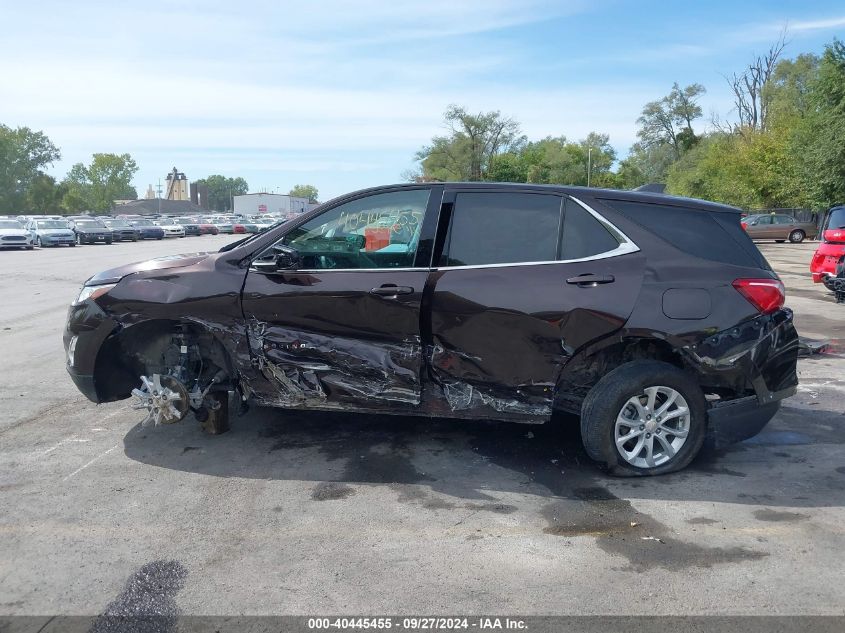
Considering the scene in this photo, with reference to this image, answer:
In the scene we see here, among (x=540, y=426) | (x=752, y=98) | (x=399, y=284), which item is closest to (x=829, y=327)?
(x=540, y=426)

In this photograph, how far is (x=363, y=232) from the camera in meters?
5.11

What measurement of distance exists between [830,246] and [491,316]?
10.8 meters

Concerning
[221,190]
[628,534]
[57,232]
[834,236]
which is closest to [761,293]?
[628,534]

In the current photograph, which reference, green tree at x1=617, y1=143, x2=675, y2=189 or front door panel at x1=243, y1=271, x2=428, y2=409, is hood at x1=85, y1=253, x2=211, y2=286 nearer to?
front door panel at x1=243, y1=271, x2=428, y2=409

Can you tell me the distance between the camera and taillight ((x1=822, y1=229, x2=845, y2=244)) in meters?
12.6

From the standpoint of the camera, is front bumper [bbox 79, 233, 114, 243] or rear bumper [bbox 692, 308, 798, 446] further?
front bumper [bbox 79, 233, 114, 243]

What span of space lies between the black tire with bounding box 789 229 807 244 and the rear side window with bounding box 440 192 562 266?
35.7m

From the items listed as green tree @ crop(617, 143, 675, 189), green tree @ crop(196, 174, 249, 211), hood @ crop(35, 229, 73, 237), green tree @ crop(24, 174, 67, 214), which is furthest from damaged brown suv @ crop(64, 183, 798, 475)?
green tree @ crop(196, 174, 249, 211)

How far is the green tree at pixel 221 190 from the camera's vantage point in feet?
554

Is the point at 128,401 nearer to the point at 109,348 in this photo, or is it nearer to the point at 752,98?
the point at 109,348

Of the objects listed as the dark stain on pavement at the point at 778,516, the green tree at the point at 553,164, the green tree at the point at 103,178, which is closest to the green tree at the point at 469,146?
the green tree at the point at 553,164

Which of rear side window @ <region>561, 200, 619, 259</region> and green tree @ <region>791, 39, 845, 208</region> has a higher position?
green tree @ <region>791, 39, 845, 208</region>

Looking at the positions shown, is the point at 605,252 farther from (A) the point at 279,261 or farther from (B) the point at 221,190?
(B) the point at 221,190

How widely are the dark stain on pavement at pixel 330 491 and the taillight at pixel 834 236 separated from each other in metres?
11.2
